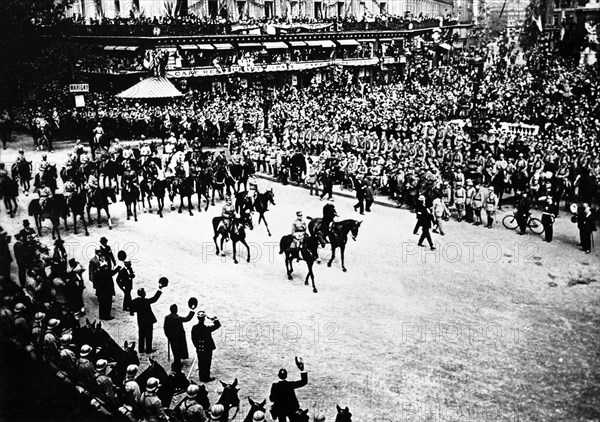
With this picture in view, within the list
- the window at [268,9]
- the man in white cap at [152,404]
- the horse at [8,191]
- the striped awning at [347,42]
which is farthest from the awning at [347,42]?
the man in white cap at [152,404]

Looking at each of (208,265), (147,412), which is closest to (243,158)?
(208,265)

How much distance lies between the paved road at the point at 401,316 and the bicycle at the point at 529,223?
39 centimetres

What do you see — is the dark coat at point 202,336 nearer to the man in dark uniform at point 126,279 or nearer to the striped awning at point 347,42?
the man in dark uniform at point 126,279

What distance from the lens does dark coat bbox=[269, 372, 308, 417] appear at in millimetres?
9609

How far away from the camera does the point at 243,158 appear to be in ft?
88.3

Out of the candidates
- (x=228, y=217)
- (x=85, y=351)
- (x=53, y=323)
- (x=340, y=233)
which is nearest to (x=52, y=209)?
(x=228, y=217)

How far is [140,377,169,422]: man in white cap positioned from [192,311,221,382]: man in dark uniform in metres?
2.23

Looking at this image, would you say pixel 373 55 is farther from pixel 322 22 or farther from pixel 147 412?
pixel 147 412

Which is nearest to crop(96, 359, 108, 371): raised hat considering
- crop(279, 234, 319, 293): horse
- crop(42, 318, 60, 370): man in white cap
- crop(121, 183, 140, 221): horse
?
crop(42, 318, 60, 370): man in white cap

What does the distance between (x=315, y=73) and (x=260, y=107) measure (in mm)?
16027

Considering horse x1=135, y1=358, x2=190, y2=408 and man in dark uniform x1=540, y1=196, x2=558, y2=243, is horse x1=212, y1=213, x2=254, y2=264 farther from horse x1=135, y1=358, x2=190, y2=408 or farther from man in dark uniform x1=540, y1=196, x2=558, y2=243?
man in dark uniform x1=540, y1=196, x2=558, y2=243

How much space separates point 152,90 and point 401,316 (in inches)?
1040

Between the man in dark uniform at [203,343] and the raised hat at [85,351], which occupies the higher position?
the raised hat at [85,351]

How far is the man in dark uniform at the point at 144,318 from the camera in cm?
1216
